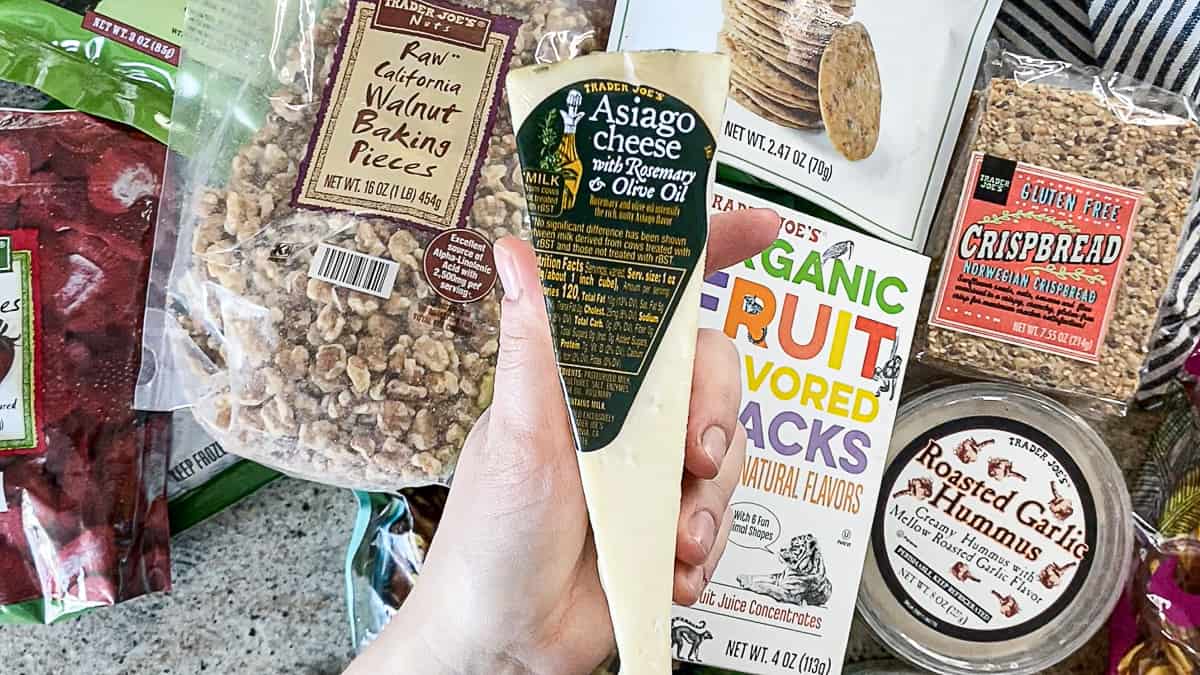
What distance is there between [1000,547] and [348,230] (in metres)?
0.59

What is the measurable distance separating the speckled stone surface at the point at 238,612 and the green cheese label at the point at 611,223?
0.42m

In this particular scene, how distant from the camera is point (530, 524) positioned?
0.58 m

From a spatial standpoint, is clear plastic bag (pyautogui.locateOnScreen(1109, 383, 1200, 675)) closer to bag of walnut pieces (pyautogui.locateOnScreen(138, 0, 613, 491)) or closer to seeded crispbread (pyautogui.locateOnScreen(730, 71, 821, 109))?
seeded crispbread (pyautogui.locateOnScreen(730, 71, 821, 109))

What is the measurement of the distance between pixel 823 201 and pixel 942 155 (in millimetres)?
113

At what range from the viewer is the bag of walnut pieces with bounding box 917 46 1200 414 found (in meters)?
0.80

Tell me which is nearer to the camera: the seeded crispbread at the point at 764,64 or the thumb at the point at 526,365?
the thumb at the point at 526,365

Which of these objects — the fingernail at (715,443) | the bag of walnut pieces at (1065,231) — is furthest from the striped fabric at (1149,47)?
the fingernail at (715,443)

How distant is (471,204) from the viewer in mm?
736

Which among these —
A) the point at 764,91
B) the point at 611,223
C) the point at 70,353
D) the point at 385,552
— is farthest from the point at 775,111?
the point at 70,353

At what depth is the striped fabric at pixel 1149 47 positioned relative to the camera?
2.72 feet

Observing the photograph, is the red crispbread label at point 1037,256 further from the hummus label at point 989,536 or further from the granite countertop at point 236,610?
the granite countertop at point 236,610

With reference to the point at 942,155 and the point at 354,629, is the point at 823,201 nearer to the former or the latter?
the point at 942,155

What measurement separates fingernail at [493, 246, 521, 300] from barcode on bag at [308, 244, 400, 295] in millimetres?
193

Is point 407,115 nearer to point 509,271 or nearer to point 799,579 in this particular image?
point 509,271
